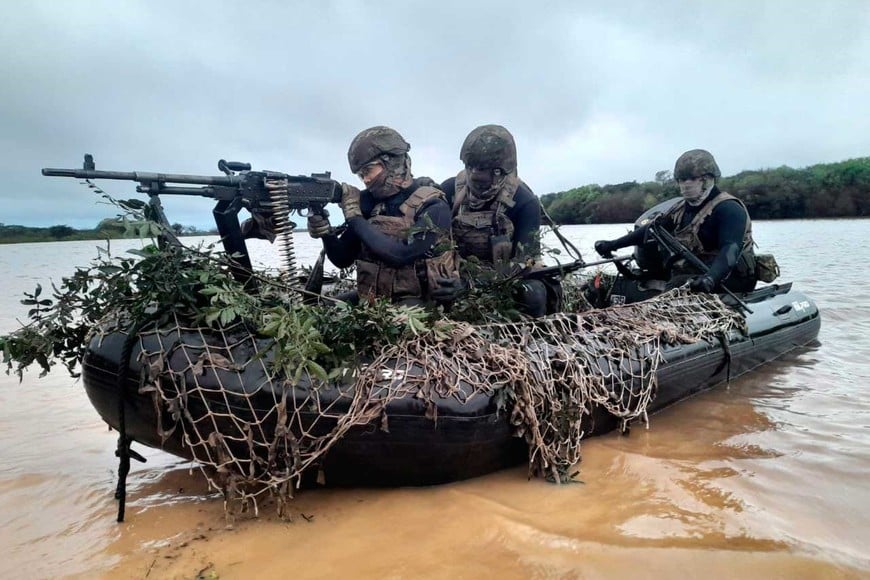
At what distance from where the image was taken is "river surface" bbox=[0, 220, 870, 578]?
8.86 ft

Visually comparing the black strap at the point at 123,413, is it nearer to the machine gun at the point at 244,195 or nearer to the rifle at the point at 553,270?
the machine gun at the point at 244,195

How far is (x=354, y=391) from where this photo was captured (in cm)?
305

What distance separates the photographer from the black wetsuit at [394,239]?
165 inches

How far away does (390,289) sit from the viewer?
4.57m

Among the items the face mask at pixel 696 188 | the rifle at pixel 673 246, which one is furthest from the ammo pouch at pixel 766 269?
the face mask at pixel 696 188

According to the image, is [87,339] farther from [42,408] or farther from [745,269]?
[745,269]

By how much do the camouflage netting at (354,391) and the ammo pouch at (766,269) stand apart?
3.38 m

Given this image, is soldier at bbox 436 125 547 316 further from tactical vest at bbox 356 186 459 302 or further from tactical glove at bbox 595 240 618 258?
tactical glove at bbox 595 240 618 258

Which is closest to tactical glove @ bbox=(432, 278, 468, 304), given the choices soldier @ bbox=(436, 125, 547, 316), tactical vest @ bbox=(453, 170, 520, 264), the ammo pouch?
soldier @ bbox=(436, 125, 547, 316)

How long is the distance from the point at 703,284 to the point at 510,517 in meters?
3.61

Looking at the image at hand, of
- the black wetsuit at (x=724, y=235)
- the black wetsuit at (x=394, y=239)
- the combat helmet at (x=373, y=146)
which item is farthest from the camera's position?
the black wetsuit at (x=724, y=235)

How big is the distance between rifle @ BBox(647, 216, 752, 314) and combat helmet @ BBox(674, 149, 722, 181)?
0.57 metres

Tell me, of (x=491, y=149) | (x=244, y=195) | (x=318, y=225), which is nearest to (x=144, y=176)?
(x=244, y=195)

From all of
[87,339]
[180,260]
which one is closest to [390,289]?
[180,260]
